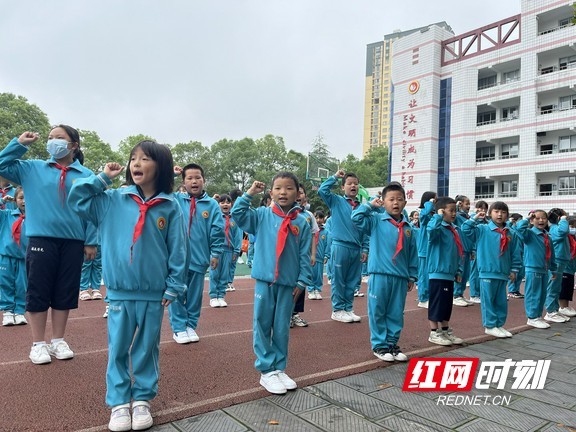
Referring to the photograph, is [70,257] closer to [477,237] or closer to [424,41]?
[477,237]

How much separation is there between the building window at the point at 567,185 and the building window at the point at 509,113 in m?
5.22

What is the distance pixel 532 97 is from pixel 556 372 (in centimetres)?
2724

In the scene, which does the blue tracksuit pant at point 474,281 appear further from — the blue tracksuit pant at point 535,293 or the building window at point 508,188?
the building window at point 508,188

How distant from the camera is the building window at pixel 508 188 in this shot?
92.1ft

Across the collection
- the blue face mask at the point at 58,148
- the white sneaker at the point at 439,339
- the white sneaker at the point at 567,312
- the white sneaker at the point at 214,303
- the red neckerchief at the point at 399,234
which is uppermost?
the blue face mask at the point at 58,148

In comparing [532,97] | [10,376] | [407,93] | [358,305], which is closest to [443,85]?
[407,93]

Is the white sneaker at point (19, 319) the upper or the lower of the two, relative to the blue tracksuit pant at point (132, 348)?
lower

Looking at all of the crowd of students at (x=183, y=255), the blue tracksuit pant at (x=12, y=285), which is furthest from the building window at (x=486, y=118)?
the blue tracksuit pant at (x=12, y=285)

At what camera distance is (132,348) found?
274cm

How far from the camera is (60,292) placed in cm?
382

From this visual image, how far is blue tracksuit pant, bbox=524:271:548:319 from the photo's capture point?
6.42 metres

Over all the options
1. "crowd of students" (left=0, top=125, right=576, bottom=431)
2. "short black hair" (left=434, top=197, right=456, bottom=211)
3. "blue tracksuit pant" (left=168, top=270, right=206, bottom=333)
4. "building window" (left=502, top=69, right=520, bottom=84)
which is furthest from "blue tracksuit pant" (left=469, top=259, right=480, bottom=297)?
"building window" (left=502, top=69, right=520, bottom=84)

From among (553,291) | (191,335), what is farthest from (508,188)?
(191,335)

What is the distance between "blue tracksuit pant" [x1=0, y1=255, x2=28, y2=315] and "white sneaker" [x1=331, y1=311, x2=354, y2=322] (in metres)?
4.32
